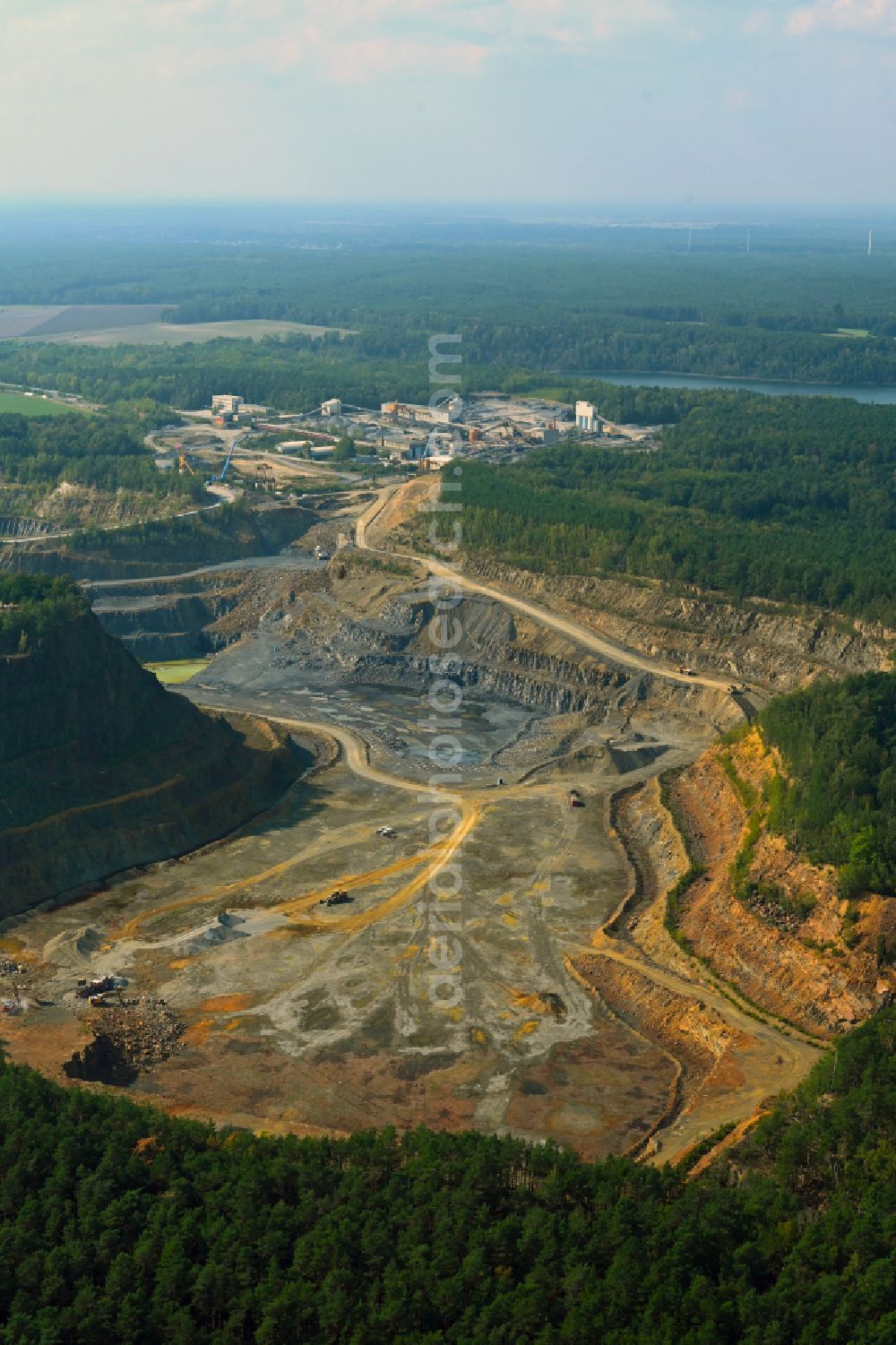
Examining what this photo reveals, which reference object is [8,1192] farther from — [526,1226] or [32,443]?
[32,443]

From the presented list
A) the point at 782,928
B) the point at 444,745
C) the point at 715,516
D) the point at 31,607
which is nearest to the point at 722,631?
the point at 444,745

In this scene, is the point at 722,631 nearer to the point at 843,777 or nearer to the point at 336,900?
the point at 843,777

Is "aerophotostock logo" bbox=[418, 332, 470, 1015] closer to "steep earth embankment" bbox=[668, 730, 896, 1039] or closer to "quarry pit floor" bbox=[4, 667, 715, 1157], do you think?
"quarry pit floor" bbox=[4, 667, 715, 1157]

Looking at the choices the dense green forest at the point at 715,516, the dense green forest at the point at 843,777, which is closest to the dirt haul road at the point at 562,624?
the dense green forest at the point at 715,516

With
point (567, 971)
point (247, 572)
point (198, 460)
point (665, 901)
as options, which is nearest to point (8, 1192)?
point (567, 971)

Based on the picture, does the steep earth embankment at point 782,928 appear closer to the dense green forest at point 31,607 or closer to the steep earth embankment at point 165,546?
the dense green forest at point 31,607

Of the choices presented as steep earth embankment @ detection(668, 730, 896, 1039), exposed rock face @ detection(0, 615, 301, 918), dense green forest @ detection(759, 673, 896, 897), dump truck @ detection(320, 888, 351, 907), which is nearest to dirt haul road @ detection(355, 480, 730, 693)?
dense green forest @ detection(759, 673, 896, 897)
